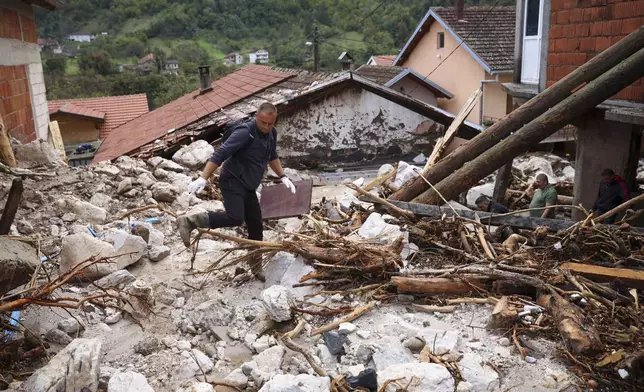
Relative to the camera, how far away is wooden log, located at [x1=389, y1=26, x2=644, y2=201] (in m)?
5.96

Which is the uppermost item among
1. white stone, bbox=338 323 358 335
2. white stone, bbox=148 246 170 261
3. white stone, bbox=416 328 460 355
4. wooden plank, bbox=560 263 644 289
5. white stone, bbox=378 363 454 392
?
wooden plank, bbox=560 263 644 289

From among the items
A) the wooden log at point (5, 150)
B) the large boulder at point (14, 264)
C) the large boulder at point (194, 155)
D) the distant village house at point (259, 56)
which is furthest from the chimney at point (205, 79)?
the distant village house at point (259, 56)

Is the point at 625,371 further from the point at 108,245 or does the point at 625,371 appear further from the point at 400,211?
the point at 108,245

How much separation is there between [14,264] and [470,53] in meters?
18.6

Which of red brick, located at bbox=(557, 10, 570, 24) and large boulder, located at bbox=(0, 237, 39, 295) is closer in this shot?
large boulder, located at bbox=(0, 237, 39, 295)

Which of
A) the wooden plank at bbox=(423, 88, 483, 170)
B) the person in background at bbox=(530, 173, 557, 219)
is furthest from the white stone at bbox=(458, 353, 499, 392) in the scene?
the person in background at bbox=(530, 173, 557, 219)

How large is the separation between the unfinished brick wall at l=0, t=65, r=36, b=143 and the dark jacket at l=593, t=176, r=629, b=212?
825 cm

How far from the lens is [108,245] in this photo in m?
4.53

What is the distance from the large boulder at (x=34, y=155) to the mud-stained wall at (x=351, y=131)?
4.87 meters

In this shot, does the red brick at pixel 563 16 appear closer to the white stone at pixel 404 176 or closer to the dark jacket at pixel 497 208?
the dark jacket at pixel 497 208

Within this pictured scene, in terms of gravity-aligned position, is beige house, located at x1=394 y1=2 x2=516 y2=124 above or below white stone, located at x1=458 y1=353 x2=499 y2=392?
above

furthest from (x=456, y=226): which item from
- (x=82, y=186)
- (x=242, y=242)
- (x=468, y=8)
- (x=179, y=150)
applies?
(x=468, y=8)

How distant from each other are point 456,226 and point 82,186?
498cm

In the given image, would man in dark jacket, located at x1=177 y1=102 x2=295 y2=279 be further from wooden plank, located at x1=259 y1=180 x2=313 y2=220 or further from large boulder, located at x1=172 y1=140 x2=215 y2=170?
large boulder, located at x1=172 y1=140 x2=215 y2=170
